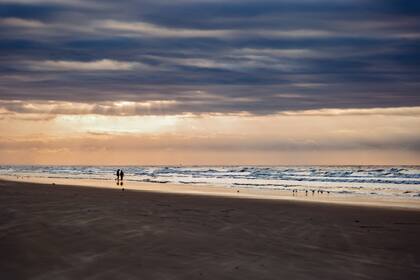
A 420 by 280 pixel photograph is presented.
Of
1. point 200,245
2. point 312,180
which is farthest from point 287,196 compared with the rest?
point 312,180

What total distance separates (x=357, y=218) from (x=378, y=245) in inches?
256

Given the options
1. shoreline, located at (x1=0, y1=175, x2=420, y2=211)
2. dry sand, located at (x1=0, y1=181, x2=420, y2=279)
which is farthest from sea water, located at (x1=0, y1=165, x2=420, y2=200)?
dry sand, located at (x1=0, y1=181, x2=420, y2=279)

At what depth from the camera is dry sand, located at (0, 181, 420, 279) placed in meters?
9.10

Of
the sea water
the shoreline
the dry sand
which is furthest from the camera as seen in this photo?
the sea water

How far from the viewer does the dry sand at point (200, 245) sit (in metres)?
9.10

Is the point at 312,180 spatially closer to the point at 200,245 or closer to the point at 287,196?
the point at 287,196

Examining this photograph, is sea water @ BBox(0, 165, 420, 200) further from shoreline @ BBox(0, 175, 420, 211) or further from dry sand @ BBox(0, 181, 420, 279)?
dry sand @ BBox(0, 181, 420, 279)

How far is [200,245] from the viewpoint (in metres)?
11.8

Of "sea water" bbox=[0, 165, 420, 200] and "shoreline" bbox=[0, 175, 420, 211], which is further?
"sea water" bbox=[0, 165, 420, 200]

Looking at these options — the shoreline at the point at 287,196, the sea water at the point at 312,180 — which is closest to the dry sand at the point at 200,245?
the shoreline at the point at 287,196

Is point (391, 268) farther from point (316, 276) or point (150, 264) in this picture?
point (150, 264)

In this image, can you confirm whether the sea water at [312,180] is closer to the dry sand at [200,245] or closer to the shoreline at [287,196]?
the shoreline at [287,196]

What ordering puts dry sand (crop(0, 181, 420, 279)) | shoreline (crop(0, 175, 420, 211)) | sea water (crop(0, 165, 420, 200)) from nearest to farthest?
1. dry sand (crop(0, 181, 420, 279))
2. shoreline (crop(0, 175, 420, 211))
3. sea water (crop(0, 165, 420, 200))

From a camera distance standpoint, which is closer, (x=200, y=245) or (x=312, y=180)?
(x=200, y=245)
